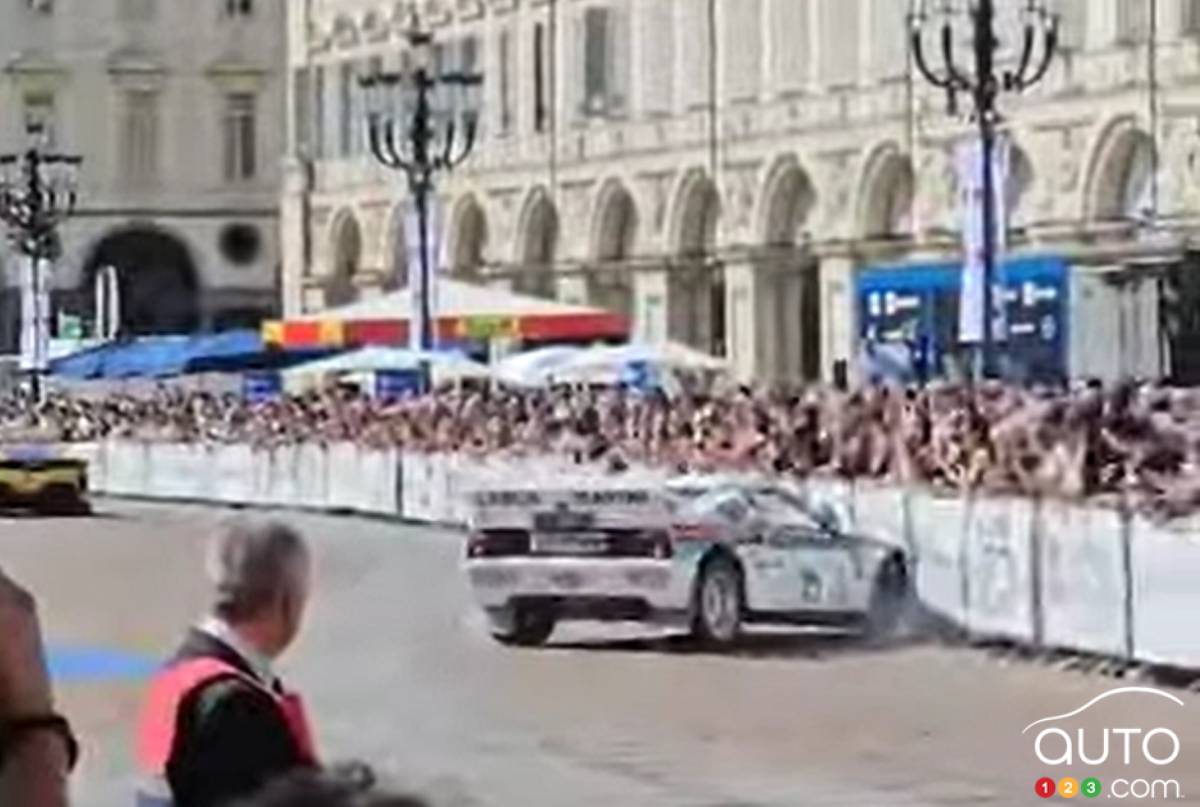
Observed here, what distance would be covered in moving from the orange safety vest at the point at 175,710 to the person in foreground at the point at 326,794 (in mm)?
2074

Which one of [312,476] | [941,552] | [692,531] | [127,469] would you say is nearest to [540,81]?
[127,469]

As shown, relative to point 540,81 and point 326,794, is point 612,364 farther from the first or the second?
point 326,794

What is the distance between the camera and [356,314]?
212 ft

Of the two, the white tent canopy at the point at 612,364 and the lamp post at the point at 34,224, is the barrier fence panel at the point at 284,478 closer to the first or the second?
the white tent canopy at the point at 612,364

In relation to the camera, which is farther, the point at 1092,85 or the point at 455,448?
the point at 1092,85

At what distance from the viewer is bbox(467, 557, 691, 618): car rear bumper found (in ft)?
84.2

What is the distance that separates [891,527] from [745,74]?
4030cm

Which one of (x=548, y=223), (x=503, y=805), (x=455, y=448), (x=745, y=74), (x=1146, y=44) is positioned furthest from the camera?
(x=548, y=223)

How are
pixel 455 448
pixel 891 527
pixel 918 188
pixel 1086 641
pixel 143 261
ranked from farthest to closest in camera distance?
1. pixel 143 261
2. pixel 918 188
3. pixel 455 448
4. pixel 891 527
5. pixel 1086 641

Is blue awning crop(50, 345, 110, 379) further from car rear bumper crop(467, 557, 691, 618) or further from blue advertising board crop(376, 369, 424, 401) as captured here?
car rear bumper crop(467, 557, 691, 618)

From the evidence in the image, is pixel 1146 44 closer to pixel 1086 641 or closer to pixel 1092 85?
pixel 1092 85

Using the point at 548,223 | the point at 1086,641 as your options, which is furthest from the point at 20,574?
the point at 548,223

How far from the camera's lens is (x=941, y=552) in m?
28.0

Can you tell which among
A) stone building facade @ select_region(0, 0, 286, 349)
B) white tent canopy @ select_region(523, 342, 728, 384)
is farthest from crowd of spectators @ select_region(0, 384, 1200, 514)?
stone building facade @ select_region(0, 0, 286, 349)
